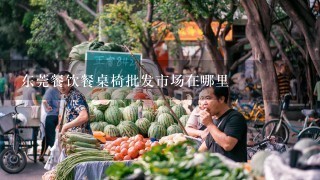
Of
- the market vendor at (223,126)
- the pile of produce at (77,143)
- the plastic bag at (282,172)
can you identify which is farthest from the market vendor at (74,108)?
the plastic bag at (282,172)

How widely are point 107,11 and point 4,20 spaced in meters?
18.3

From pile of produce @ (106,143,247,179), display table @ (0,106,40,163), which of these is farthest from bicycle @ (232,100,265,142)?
pile of produce @ (106,143,247,179)

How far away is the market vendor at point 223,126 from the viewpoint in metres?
6.94

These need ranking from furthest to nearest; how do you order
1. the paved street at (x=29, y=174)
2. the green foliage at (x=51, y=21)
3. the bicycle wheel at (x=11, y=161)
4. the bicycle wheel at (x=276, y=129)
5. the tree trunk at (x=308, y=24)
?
the green foliage at (x=51, y=21), the bicycle wheel at (x=276, y=129), the tree trunk at (x=308, y=24), the bicycle wheel at (x=11, y=161), the paved street at (x=29, y=174)

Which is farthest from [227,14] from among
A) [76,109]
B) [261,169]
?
[261,169]

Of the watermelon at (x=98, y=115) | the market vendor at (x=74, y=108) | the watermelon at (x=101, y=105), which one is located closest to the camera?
the market vendor at (x=74, y=108)

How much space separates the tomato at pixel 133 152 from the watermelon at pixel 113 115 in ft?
11.5

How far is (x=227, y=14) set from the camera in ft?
83.6

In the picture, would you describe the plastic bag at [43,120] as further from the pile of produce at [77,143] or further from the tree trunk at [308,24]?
the pile of produce at [77,143]

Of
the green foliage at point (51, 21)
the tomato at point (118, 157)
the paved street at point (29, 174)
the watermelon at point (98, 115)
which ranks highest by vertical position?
the green foliage at point (51, 21)

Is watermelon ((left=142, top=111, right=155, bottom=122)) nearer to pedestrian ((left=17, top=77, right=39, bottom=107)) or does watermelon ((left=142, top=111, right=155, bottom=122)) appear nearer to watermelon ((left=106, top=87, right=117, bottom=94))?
watermelon ((left=106, top=87, right=117, bottom=94))

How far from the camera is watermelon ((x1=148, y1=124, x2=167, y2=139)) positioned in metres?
12.1

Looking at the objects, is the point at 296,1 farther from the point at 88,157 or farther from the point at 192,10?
the point at 88,157

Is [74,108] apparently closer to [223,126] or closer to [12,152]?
[223,126]
